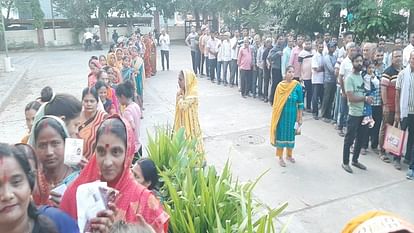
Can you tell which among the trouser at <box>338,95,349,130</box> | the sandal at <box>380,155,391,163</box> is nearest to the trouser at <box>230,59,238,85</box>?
the trouser at <box>338,95,349,130</box>

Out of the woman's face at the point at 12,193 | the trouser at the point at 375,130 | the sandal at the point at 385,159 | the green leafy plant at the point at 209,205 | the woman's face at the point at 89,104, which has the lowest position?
the sandal at the point at 385,159

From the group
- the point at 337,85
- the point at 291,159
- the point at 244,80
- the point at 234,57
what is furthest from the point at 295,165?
the point at 234,57

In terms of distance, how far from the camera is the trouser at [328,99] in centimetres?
800

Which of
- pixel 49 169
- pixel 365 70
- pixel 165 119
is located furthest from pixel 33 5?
pixel 49 169

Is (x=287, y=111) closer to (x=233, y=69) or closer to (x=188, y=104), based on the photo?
(x=188, y=104)

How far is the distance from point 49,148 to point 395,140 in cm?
492

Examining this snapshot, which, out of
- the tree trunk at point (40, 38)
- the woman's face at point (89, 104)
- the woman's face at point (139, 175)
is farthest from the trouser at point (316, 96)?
the tree trunk at point (40, 38)

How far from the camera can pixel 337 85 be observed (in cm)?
763

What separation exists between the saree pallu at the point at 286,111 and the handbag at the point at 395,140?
1369mm

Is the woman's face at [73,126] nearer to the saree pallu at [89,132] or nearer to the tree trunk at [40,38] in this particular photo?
the saree pallu at [89,132]

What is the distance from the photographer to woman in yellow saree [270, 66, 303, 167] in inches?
226

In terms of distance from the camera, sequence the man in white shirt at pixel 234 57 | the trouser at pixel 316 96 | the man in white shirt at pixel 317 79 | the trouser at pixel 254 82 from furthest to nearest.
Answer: the man in white shirt at pixel 234 57
the trouser at pixel 254 82
the trouser at pixel 316 96
the man in white shirt at pixel 317 79

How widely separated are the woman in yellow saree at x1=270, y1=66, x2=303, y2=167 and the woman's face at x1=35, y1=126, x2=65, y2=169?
3.83 metres

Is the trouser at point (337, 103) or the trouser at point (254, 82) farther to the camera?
the trouser at point (254, 82)
